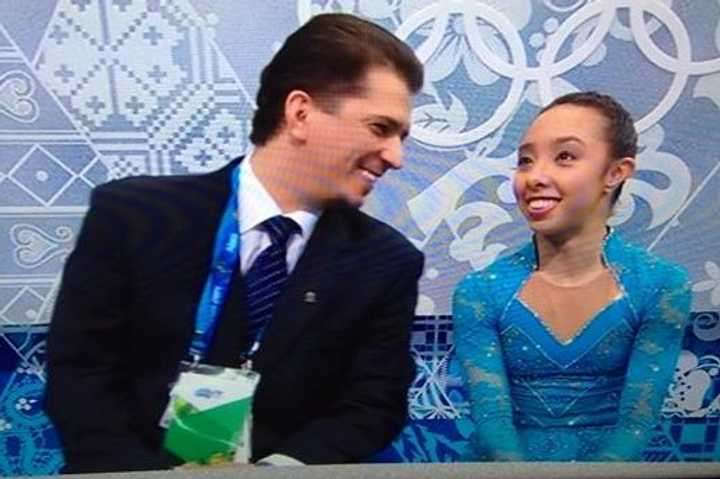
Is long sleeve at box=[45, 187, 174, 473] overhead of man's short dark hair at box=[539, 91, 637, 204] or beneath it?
beneath

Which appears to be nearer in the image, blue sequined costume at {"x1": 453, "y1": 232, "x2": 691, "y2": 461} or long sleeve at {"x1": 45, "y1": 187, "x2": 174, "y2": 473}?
long sleeve at {"x1": 45, "y1": 187, "x2": 174, "y2": 473}

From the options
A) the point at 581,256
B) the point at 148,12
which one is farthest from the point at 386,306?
the point at 148,12

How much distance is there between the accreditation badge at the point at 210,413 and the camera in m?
1.20

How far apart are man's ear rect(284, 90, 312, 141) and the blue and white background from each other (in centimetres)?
6

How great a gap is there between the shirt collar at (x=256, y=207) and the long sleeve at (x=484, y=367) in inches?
10.1

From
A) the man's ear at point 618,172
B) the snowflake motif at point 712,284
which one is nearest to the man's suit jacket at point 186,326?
the man's ear at point 618,172

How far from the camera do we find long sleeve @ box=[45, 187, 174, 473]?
120 cm

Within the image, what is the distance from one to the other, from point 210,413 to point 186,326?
128 mm

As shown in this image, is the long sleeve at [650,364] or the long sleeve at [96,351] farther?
the long sleeve at [650,364]

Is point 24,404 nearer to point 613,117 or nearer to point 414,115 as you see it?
point 414,115

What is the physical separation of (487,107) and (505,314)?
1.05ft

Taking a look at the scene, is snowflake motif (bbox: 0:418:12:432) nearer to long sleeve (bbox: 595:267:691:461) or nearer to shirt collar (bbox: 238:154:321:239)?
shirt collar (bbox: 238:154:321:239)

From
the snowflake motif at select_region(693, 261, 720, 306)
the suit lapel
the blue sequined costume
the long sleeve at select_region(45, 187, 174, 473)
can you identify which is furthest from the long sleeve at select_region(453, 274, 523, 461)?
the long sleeve at select_region(45, 187, 174, 473)

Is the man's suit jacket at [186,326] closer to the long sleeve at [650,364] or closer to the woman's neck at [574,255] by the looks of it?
the woman's neck at [574,255]
